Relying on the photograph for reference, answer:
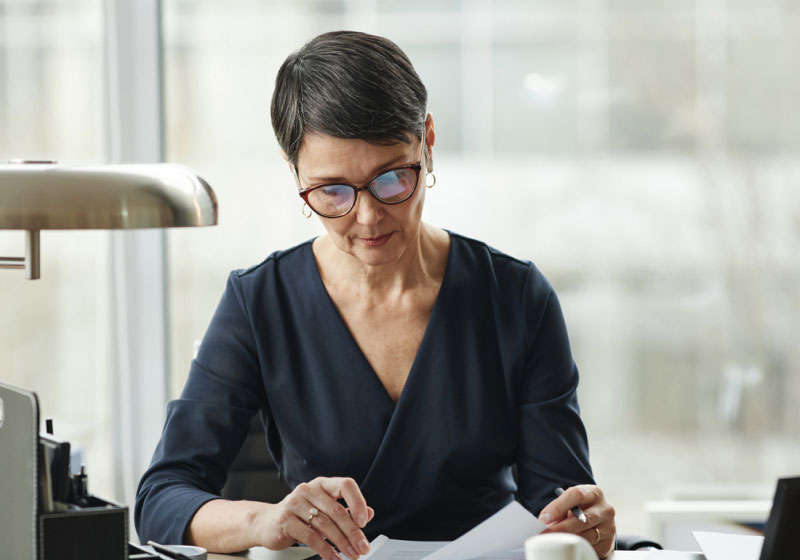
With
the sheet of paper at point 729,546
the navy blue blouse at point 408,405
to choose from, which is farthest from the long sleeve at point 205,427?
the sheet of paper at point 729,546

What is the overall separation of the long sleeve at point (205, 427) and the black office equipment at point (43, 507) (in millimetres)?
400

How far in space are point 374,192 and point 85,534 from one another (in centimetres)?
69

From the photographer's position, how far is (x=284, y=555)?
4.33 feet

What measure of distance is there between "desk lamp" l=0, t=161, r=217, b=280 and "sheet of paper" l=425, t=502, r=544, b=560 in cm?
54

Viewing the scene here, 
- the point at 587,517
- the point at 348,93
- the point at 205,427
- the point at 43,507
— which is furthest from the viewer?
the point at 205,427

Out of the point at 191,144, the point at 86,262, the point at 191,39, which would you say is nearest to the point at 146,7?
the point at 191,39

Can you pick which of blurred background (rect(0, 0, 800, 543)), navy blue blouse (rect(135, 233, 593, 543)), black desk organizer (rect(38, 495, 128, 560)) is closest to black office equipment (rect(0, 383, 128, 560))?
black desk organizer (rect(38, 495, 128, 560))

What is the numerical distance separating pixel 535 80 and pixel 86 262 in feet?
5.30

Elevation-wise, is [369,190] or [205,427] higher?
[369,190]

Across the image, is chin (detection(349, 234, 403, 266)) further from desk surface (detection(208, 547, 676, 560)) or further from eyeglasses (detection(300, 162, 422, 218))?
desk surface (detection(208, 547, 676, 560))

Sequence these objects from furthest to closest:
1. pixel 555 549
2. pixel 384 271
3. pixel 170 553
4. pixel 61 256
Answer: pixel 61 256 → pixel 384 271 → pixel 170 553 → pixel 555 549

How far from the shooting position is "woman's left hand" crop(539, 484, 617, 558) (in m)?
1.27

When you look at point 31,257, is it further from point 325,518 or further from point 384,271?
point 384,271

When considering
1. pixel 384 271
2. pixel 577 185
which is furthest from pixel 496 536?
pixel 577 185
